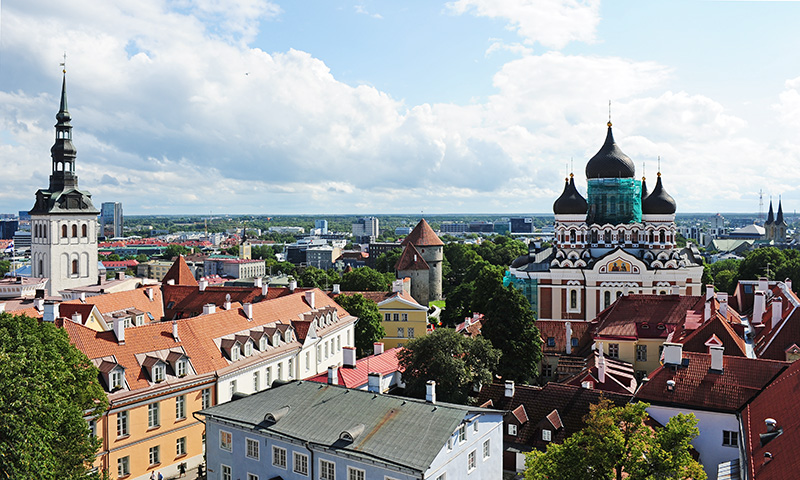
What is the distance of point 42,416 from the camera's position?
21.8 metres

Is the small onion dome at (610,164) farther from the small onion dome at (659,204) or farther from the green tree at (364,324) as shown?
the green tree at (364,324)

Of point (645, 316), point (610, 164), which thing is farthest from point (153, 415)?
point (610, 164)

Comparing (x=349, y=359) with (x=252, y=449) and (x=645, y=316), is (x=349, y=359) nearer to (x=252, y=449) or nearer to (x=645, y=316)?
(x=252, y=449)

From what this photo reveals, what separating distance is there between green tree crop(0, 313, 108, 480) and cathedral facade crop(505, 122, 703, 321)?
5482 centimetres

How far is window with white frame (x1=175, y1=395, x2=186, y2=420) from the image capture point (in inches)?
1303

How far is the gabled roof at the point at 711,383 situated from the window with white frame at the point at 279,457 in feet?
52.3

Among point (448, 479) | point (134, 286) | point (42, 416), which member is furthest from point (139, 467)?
point (134, 286)

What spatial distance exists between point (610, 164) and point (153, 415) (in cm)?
6221

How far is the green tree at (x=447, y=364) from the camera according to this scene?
3494 centimetres

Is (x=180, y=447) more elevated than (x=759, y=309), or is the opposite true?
(x=759, y=309)

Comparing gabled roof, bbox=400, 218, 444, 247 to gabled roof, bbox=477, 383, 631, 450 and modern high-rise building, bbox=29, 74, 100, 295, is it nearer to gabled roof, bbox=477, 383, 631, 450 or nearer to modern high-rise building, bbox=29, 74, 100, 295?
modern high-rise building, bbox=29, 74, 100, 295

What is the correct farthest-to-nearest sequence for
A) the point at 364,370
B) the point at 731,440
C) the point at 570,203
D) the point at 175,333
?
the point at 570,203 → the point at 364,370 → the point at 175,333 → the point at 731,440

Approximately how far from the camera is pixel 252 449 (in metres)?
26.9

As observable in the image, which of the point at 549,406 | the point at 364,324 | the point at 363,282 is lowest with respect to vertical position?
the point at 549,406
